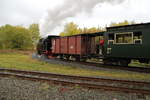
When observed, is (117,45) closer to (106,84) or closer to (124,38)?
(124,38)

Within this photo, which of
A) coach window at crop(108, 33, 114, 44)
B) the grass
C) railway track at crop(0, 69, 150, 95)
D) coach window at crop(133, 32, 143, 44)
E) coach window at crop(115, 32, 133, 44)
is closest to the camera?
railway track at crop(0, 69, 150, 95)

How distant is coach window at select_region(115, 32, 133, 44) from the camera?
11.7 meters

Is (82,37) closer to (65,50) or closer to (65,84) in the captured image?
(65,50)

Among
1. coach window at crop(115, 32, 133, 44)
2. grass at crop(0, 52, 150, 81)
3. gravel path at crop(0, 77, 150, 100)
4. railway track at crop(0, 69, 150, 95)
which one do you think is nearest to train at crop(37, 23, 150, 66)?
coach window at crop(115, 32, 133, 44)

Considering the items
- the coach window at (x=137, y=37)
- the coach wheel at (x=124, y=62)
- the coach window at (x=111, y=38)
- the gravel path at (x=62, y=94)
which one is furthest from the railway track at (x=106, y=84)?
the coach window at (x=111, y=38)

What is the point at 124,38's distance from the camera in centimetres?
1220

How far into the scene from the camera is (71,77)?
8898 millimetres

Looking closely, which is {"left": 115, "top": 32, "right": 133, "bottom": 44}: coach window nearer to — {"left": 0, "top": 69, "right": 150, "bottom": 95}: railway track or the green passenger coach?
the green passenger coach

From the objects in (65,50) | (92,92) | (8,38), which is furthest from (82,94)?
(8,38)

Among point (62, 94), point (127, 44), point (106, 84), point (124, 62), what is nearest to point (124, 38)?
point (127, 44)

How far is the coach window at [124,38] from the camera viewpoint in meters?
11.7

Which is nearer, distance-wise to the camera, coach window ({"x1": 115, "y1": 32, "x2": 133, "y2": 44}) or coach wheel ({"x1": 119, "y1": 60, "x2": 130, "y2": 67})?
coach window ({"x1": 115, "y1": 32, "x2": 133, "y2": 44})

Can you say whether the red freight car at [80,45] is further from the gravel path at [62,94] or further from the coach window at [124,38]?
the gravel path at [62,94]

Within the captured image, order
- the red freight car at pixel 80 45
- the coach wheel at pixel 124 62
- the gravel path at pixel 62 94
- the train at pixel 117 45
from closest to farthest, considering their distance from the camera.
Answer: the gravel path at pixel 62 94, the train at pixel 117 45, the coach wheel at pixel 124 62, the red freight car at pixel 80 45
